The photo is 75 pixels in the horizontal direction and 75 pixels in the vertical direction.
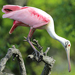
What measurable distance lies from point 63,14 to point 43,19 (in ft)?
7.04

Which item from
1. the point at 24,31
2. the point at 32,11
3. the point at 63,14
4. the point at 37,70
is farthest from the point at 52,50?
the point at 32,11

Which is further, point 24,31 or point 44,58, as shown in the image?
point 24,31

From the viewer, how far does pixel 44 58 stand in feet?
7.86

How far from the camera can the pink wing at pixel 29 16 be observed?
2.63m

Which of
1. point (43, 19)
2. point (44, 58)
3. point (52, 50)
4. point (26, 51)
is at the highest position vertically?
point (43, 19)

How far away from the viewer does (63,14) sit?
15.3 ft

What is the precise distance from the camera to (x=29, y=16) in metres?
2.74

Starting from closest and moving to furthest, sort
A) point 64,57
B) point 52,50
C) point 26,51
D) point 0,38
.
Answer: point 0,38, point 26,51, point 52,50, point 64,57

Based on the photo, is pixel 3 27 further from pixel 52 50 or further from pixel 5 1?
pixel 52 50

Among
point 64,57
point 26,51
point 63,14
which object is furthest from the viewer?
point 64,57

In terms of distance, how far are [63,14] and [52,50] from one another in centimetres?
322

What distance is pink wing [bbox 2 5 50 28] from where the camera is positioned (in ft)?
8.63

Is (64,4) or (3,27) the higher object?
(64,4)

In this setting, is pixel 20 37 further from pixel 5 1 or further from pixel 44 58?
pixel 44 58
